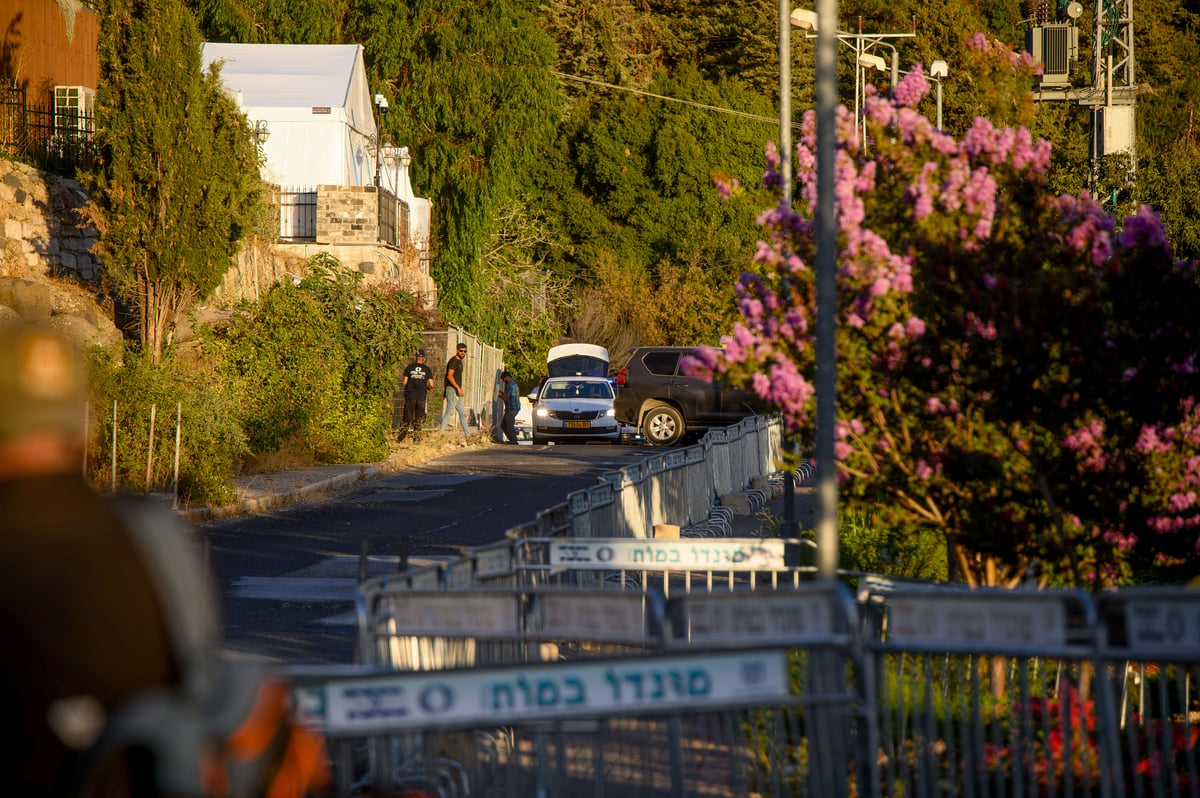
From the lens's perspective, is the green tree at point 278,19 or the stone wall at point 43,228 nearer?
the stone wall at point 43,228

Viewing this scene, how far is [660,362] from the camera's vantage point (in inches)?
1324

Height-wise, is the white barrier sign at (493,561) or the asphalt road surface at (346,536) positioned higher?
the white barrier sign at (493,561)

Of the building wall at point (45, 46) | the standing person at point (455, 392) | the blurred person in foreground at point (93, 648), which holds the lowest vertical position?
the blurred person in foreground at point (93, 648)

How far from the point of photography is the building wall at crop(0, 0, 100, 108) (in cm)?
2923

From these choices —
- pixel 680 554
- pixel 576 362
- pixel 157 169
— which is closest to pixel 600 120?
pixel 576 362

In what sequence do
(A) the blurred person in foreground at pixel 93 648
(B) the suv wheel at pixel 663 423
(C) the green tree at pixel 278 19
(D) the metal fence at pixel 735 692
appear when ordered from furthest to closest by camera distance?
(C) the green tree at pixel 278 19, (B) the suv wheel at pixel 663 423, (D) the metal fence at pixel 735 692, (A) the blurred person in foreground at pixel 93 648

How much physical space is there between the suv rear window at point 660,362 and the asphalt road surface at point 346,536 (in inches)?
202

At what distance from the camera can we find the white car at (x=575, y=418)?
33.3 metres

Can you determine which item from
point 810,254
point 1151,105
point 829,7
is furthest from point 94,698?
point 1151,105

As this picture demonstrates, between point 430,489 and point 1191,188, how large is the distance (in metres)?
21.4

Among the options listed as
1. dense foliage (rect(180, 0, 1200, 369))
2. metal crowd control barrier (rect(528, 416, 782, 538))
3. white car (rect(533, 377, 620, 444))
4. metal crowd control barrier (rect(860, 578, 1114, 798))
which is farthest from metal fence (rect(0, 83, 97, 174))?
metal crowd control barrier (rect(860, 578, 1114, 798))

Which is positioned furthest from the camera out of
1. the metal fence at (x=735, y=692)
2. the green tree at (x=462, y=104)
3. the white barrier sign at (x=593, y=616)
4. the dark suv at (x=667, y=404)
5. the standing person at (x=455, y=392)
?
the green tree at (x=462, y=104)

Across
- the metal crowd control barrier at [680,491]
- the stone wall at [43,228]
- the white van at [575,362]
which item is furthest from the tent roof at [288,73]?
the metal crowd control barrier at [680,491]

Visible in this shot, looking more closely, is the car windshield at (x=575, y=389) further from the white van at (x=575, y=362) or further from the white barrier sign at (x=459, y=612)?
the white barrier sign at (x=459, y=612)
